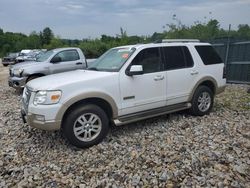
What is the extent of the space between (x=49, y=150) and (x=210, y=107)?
155 inches

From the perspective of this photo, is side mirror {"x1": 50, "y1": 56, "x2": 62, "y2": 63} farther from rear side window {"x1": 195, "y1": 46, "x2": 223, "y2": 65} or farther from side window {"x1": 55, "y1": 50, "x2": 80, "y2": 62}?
rear side window {"x1": 195, "y1": 46, "x2": 223, "y2": 65}

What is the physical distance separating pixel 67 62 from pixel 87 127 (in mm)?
6239

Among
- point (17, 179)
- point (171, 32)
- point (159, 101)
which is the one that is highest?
point (171, 32)


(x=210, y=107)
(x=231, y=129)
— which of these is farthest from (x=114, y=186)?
(x=210, y=107)

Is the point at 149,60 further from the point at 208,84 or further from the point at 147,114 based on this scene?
the point at 208,84

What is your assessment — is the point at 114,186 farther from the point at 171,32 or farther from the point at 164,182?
the point at 171,32

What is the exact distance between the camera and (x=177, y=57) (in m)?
5.70

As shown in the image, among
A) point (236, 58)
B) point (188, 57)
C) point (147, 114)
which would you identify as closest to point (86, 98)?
point (147, 114)

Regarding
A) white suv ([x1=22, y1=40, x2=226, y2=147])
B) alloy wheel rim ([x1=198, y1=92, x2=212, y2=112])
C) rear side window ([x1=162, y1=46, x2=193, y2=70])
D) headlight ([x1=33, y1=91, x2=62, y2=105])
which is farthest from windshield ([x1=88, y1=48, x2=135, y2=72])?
alloy wheel rim ([x1=198, y1=92, x2=212, y2=112])

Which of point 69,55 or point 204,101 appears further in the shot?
point 69,55

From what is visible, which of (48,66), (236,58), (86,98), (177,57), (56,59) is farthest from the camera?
(236,58)

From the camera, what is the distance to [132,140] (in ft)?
16.0

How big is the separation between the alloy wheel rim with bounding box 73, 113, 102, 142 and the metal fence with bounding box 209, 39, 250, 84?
8260 mm

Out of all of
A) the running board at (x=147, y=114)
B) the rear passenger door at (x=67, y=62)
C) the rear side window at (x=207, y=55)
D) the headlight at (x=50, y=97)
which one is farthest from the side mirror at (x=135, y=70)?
the rear passenger door at (x=67, y=62)
